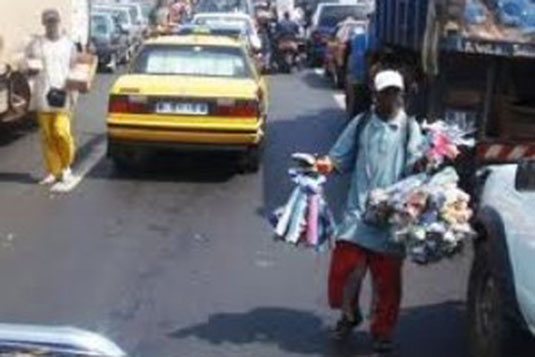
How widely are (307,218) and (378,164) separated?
21.1 inches

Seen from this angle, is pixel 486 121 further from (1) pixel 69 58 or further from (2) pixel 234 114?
(1) pixel 69 58

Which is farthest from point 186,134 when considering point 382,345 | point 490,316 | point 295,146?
point 490,316

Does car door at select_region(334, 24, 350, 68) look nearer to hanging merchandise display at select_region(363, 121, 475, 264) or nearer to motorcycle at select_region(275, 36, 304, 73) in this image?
motorcycle at select_region(275, 36, 304, 73)

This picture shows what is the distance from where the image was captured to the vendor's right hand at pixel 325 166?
7.41 metres

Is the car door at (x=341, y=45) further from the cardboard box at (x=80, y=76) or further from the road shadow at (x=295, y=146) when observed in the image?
the cardboard box at (x=80, y=76)

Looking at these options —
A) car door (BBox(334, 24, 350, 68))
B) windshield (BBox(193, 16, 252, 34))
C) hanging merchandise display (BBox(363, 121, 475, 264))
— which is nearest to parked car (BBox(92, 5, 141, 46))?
windshield (BBox(193, 16, 252, 34))

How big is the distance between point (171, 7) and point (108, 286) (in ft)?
140

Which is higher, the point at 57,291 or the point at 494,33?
the point at 494,33

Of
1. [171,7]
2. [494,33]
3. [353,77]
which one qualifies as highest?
[494,33]

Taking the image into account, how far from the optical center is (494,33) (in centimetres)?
1105

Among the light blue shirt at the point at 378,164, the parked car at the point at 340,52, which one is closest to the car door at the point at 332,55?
the parked car at the point at 340,52

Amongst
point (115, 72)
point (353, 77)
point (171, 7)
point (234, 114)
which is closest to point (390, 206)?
point (234, 114)

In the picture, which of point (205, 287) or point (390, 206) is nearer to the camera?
point (390, 206)

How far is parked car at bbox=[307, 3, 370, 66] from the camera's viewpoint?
3466cm
